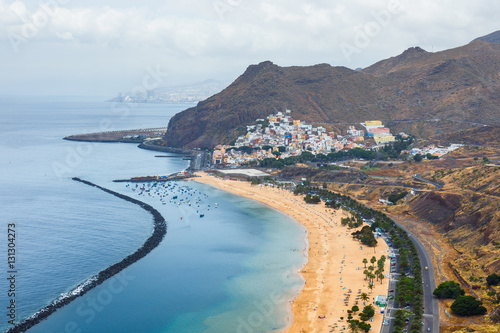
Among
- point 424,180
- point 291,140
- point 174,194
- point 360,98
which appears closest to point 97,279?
point 174,194

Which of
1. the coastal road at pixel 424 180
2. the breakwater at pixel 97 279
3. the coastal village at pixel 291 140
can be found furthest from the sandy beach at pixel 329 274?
the coastal village at pixel 291 140

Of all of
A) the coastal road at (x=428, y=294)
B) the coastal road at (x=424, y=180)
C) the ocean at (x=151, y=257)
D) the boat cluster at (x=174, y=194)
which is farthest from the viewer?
the boat cluster at (x=174, y=194)

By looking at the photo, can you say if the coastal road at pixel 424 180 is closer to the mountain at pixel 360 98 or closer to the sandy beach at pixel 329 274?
the sandy beach at pixel 329 274

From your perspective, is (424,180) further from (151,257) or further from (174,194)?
(151,257)

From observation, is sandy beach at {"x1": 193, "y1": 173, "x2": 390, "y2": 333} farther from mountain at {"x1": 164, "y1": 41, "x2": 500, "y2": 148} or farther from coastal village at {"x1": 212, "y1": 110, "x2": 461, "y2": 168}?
mountain at {"x1": 164, "y1": 41, "x2": 500, "y2": 148}

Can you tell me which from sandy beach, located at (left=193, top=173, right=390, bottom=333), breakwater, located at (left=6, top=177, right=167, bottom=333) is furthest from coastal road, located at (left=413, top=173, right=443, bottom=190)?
breakwater, located at (left=6, top=177, right=167, bottom=333)
